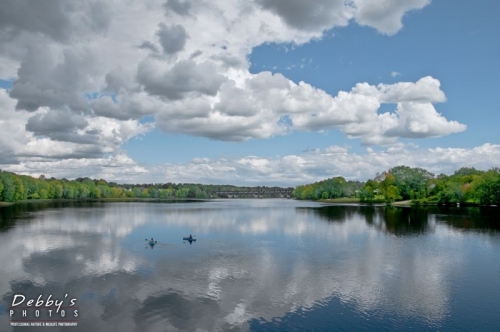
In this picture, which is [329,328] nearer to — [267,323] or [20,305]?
[267,323]

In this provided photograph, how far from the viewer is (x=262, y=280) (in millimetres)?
33094

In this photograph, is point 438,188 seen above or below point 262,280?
above

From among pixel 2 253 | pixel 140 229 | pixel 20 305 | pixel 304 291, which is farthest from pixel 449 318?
pixel 140 229

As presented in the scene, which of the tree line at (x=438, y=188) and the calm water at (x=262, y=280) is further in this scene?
the tree line at (x=438, y=188)

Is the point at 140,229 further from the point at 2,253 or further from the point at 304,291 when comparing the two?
the point at 304,291

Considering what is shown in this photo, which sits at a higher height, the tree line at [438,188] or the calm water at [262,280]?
the tree line at [438,188]

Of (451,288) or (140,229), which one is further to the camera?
(140,229)

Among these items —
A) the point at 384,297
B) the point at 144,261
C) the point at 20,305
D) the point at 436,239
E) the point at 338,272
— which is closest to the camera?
the point at 20,305

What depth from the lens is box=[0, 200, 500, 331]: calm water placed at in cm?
2428

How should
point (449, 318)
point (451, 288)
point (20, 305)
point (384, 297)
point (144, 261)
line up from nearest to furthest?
1. point (449, 318)
2. point (20, 305)
3. point (384, 297)
4. point (451, 288)
5. point (144, 261)

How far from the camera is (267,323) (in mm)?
23625

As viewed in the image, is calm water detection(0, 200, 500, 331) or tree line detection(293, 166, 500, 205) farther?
tree line detection(293, 166, 500, 205)

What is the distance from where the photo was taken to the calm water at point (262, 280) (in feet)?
79.7

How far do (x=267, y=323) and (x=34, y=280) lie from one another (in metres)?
21.7
